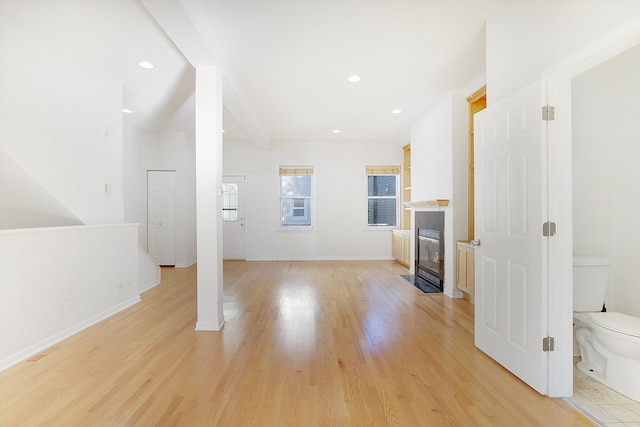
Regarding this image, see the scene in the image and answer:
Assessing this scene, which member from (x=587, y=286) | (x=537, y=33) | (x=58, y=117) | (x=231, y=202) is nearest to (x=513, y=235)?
(x=587, y=286)

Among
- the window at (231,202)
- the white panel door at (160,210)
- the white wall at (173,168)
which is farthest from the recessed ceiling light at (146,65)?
the window at (231,202)

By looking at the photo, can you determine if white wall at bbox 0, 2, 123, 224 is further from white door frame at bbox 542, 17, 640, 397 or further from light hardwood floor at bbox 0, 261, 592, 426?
white door frame at bbox 542, 17, 640, 397

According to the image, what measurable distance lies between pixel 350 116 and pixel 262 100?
1656mm

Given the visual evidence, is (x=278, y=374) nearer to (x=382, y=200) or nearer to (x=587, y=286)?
(x=587, y=286)

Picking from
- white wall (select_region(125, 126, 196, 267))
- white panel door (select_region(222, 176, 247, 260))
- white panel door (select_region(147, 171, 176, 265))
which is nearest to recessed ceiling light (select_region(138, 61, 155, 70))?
white wall (select_region(125, 126, 196, 267))

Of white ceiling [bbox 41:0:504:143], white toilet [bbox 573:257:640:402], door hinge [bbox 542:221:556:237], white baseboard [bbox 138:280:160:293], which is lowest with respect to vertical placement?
white baseboard [bbox 138:280:160:293]

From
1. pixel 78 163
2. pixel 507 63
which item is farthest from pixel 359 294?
pixel 78 163

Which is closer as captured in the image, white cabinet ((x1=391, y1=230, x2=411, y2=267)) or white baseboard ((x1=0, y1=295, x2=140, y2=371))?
white baseboard ((x1=0, y1=295, x2=140, y2=371))

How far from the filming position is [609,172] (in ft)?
8.11

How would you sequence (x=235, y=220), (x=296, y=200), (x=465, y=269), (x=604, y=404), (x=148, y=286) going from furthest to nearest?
(x=296, y=200) < (x=235, y=220) < (x=148, y=286) < (x=465, y=269) < (x=604, y=404)

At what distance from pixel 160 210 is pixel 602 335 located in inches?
276

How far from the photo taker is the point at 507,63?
2.30 metres

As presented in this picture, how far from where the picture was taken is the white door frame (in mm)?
1855

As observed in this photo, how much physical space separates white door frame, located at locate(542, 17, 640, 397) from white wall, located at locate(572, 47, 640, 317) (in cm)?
80
